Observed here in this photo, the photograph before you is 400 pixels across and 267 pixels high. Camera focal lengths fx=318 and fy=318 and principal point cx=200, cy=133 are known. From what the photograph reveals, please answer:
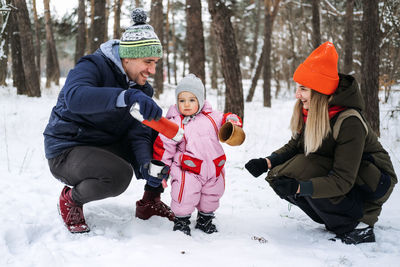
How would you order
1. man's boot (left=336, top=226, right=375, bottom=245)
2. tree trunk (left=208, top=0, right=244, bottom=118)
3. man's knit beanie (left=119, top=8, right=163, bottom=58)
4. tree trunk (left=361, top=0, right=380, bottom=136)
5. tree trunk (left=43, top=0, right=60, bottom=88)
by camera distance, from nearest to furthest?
man's boot (left=336, top=226, right=375, bottom=245) → man's knit beanie (left=119, top=8, right=163, bottom=58) → tree trunk (left=361, top=0, right=380, bottom=136) → tree trunk (left=208, top=0, right=244, bottom=118) → tree trunk (left=43, top=0, right=60, bottom=88)

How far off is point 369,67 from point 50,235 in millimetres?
5198

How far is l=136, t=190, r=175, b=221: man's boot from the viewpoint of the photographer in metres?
2.65

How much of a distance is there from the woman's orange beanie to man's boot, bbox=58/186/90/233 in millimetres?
1862

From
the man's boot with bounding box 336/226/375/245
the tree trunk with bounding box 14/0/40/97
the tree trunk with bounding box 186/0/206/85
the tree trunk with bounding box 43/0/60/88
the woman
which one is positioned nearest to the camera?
the woman

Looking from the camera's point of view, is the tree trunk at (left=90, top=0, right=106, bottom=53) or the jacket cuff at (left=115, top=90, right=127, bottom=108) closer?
the jacket cuff at (left=115, top=90, right=127, bottom=108)

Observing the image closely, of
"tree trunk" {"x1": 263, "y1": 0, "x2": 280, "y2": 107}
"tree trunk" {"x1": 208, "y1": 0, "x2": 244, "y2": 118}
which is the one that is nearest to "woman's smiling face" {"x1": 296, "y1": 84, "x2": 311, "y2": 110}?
"tree trunk" {"x1": 208, "y1": 0, "x2": 244, "y2": 118}

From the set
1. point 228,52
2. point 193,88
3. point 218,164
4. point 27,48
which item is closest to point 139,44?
point 193,88

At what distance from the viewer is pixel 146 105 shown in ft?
5.96

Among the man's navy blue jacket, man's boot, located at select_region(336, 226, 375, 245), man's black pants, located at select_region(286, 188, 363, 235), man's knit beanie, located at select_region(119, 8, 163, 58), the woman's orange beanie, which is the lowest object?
man's boot, located at select_region(336, 226, 375, 245)

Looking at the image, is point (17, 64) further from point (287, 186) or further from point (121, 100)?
point (287, 186)

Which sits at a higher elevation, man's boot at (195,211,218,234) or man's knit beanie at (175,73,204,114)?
man's knit beanie at (175,73,204,114)

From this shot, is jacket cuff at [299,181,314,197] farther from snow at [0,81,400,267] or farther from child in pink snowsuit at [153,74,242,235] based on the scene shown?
child in pink snowsuit at [153,74,242,235]

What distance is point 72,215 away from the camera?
2248mm

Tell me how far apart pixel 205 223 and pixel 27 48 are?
862 centimetres
